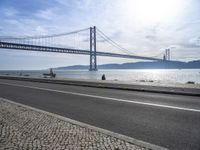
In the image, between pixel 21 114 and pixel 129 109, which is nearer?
pixel 21 114

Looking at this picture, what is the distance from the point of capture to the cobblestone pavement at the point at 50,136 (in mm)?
4125

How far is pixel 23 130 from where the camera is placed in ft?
16.9

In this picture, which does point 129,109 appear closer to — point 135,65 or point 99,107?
point 99,107

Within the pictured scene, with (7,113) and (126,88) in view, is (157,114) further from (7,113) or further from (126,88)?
(126,88)

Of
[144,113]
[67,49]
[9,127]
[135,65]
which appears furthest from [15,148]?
[135,65]

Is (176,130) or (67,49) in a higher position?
(67,49)

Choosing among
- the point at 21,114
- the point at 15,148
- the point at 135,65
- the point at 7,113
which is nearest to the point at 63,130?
the point at 15,148

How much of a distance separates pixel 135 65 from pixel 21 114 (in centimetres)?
14536

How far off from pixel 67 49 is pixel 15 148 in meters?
58.7

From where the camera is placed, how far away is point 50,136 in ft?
15.4

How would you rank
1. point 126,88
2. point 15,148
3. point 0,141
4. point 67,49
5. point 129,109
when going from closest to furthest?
point 15,148 < point 0,141 < point 129,109 < point 126,88 < point 67,49

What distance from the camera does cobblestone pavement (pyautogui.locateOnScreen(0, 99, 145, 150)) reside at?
4.12m

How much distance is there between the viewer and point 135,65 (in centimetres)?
14950

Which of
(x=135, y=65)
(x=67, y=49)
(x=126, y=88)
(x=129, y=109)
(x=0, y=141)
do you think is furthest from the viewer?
(x=135, y=65)
